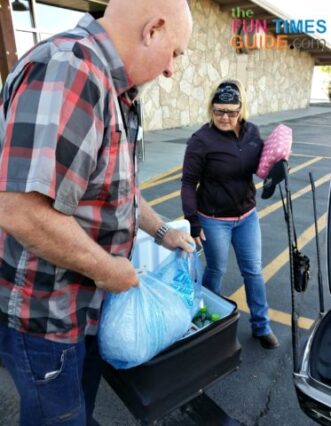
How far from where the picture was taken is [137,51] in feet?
3.17

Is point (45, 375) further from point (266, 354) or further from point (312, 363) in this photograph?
point (266, 354)

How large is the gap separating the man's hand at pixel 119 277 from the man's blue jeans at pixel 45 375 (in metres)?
0.24

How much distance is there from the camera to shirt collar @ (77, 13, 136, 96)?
938mm

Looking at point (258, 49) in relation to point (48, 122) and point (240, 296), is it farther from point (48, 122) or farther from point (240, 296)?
point (48, 122)

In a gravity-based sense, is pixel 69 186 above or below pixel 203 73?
below

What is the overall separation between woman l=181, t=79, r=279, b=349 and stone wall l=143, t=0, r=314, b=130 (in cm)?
637

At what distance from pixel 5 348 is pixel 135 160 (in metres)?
0.74

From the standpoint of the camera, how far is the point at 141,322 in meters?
1.19

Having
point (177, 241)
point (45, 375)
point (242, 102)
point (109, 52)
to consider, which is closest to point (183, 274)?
point (177, 241)

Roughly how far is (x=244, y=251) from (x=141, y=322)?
1.27 meters

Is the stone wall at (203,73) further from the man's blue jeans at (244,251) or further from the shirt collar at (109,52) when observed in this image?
the shirt collar at (109,52)

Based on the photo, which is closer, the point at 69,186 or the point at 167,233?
the point at 69,186

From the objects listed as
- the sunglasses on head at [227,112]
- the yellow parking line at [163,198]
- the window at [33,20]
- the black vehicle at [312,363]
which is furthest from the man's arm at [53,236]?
the window at [33,20]

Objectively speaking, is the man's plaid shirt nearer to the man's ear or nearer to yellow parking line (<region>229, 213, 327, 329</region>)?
the man's ear
